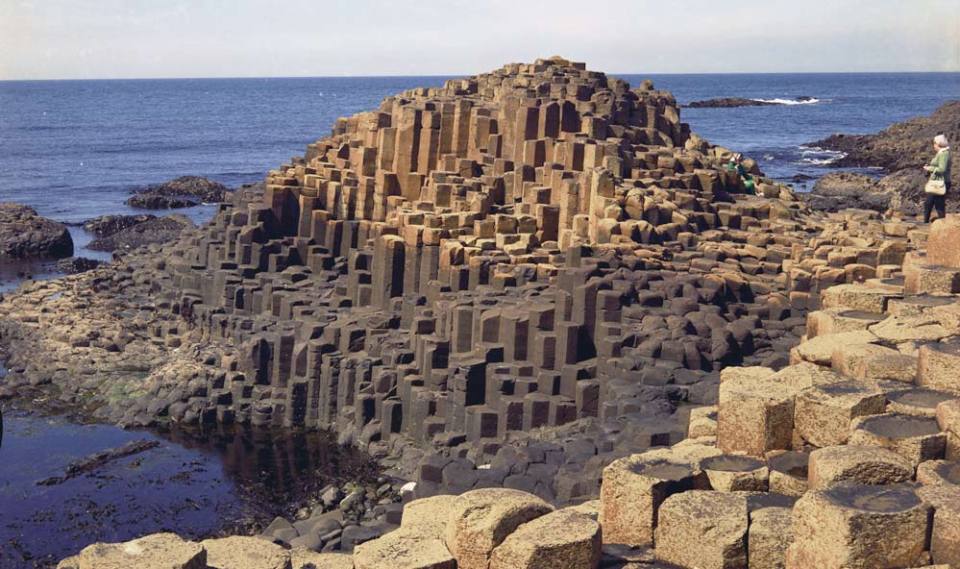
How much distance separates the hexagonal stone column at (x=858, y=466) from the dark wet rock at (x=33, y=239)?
126 ft

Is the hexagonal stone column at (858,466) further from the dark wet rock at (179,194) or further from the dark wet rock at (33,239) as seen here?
the dark wet rock at (179,194)

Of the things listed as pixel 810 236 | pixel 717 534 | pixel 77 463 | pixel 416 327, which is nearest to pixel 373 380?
pixel 416 327

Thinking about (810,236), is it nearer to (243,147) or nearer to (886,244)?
(886,244)

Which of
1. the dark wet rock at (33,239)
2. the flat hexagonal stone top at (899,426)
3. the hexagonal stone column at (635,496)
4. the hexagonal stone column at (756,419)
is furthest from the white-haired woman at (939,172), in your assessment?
the dark wet rock at (33,239)

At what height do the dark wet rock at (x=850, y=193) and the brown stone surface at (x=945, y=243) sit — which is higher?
the brown stone surface at (x=945, y=243)

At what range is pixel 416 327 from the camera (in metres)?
23.0

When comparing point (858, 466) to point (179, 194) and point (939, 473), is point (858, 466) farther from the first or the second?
point (179, 194)

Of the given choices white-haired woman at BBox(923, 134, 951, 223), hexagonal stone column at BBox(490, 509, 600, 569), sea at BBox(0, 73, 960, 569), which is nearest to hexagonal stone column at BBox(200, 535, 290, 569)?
hexagonal stone column at BBox(490, 509, 600, 569)

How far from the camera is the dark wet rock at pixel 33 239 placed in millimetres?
43562

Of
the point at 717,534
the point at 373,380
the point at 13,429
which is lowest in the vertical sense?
the point at 13,429

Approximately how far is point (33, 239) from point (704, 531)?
3868 centimetres

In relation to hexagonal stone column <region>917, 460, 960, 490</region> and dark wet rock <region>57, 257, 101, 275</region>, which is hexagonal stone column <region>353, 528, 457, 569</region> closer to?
hexagonal stone column <region>917, 460, 960, 490</region>

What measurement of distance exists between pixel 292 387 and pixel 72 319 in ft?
29.3

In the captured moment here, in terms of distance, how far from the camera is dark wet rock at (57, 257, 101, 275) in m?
40.3
